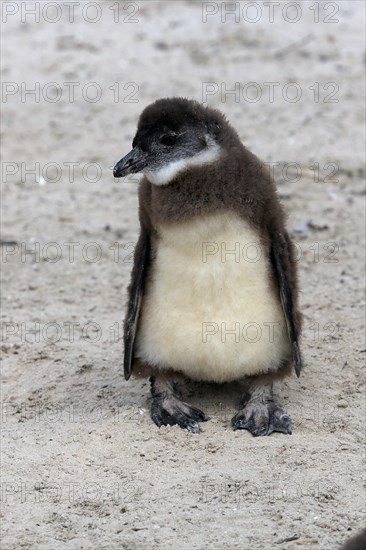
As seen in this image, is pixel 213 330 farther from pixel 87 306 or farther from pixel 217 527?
pixel 87 306

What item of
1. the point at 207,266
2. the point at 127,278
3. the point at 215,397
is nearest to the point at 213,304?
the point at 207,266

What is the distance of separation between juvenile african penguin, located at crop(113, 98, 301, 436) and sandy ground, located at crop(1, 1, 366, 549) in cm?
32

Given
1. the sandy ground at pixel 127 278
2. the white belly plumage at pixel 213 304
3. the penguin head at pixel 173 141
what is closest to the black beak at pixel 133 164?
the penguin head at pixel 173 141

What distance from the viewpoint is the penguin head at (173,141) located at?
5.04m

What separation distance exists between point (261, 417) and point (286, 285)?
2.15 feet

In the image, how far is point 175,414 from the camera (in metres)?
5.30

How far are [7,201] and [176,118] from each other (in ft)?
12.3

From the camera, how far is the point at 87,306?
22.5 ft

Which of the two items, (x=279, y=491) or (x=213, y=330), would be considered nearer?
(x=279, y=491)

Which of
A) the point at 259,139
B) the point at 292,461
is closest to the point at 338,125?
the point at 259,139

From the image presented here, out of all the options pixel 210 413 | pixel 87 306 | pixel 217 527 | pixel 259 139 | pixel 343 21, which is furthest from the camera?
pixel 343 21

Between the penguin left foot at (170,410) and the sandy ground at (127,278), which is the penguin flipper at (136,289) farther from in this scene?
the sandy ground at (127,278)

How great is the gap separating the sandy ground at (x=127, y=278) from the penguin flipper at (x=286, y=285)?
1.38 feet

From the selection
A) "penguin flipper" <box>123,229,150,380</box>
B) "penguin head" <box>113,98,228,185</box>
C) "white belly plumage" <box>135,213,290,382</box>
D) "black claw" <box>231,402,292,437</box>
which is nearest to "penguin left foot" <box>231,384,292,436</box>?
"black claw" <box>231,402,292,437</box>
